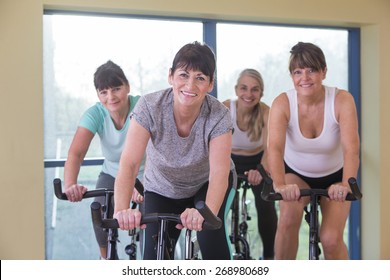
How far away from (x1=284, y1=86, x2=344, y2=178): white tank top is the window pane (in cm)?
132

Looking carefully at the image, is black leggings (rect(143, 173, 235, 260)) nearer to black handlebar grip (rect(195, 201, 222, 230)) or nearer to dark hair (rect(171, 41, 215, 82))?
black handlebar grip (rect(195, 201, 222, 230))

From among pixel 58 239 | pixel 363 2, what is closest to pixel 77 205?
pixel 58 239

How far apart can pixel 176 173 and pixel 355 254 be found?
2.87m

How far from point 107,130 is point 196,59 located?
1.14 m

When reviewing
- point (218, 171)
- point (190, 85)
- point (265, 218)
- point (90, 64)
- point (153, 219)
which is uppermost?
point (90, 64)

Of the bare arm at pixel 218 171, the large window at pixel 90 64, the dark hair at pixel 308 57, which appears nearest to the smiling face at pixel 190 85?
the bare arm at pixel 218 171

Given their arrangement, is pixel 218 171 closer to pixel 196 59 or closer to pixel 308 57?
pixel 196 59

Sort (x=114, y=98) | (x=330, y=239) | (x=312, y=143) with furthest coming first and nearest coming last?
(x=114, y=98)
(x=312, y=143)
(x=330, y=239)

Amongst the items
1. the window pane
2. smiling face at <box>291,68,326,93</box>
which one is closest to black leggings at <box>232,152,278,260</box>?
the window pane

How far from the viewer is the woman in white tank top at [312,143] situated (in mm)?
2953

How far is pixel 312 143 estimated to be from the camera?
3.17 meters

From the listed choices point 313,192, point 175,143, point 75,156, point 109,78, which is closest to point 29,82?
point 109,78

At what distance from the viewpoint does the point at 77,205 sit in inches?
166

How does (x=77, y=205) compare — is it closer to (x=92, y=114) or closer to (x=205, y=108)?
(x=92, y=114)
